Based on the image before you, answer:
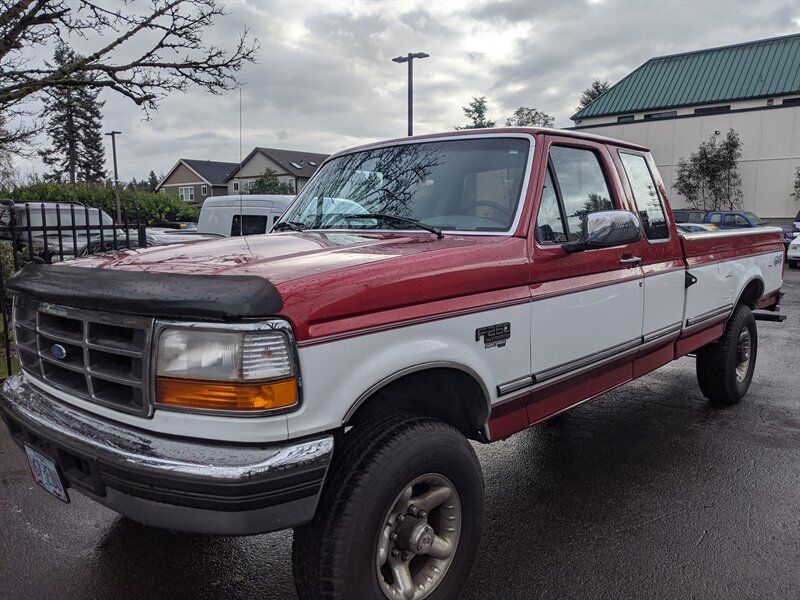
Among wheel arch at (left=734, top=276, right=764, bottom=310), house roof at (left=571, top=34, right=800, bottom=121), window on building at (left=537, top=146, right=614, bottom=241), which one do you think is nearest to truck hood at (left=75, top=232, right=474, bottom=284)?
window on building at (left=537, top=146, right=614, bottom=241)

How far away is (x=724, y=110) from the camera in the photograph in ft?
108

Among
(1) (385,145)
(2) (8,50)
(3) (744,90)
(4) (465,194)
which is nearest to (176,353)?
(4) (465,194)

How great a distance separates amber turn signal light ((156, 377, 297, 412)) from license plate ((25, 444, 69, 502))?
26.6 inches

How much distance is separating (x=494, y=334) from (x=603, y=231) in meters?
0.81

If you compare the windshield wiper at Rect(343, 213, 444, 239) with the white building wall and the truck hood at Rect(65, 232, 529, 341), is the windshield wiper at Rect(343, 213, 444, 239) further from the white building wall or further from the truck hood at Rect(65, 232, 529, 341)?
the white building wall

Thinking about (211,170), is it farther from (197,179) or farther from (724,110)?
(724,110)

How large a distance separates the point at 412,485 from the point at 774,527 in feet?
7.43

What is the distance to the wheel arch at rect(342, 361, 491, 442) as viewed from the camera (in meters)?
2.37

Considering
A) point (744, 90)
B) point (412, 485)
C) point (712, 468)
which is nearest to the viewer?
point (412, 485)

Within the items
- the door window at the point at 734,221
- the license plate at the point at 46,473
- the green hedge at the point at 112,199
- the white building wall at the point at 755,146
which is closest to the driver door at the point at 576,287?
the license plate at the point at 46,473

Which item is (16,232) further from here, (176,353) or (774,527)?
(774,527)

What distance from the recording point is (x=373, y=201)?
11.4ft

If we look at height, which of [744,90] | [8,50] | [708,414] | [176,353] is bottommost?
[708,414]

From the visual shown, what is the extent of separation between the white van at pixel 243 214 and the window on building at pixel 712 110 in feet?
96.7
